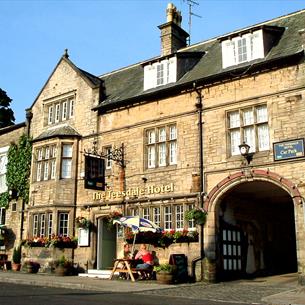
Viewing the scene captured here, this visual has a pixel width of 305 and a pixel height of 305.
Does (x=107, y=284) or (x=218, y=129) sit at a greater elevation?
(x=218, y=129)

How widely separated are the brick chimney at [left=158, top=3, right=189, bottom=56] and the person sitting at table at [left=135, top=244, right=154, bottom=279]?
34.0ft

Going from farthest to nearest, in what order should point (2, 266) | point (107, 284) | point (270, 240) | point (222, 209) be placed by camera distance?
point (2, 266) → point (270, 240) → point (222, 209) → point (107, 284)

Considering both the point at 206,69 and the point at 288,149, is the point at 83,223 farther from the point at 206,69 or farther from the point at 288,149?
the point at 288,149

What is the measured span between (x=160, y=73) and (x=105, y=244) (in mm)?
8377

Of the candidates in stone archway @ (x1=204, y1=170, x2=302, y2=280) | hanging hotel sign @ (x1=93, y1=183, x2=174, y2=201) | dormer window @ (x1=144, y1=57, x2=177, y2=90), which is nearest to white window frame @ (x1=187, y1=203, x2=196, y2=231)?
stone archway @ (x1=204, y1=170, x2=302, y2=280)

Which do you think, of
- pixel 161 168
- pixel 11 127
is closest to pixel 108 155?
pixel 161 168

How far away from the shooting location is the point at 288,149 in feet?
53.1

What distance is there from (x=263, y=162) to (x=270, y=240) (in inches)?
246

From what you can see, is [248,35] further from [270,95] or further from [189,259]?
[189,259]

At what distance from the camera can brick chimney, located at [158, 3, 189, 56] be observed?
23.6 metres

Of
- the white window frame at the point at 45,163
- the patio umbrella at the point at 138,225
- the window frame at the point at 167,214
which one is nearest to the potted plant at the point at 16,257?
the white window frame at the point at 45,163

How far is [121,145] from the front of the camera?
21141mm

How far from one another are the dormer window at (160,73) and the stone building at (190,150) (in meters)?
0.05

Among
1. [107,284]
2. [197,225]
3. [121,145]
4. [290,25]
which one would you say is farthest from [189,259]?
[290,25]
